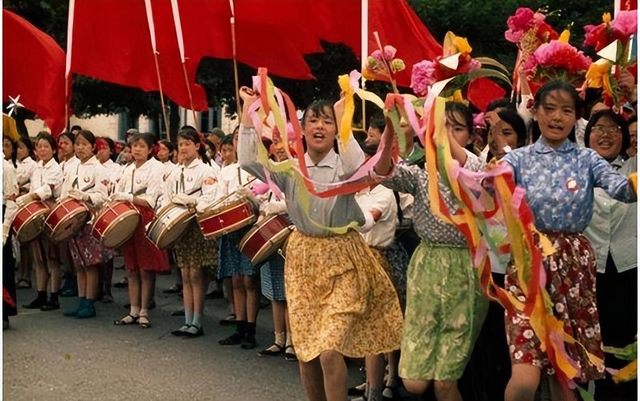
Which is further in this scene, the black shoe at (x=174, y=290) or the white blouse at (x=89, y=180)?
the black shoe at (x=174, y=290)

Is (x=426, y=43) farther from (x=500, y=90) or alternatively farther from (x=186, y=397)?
(x=186, y=397)

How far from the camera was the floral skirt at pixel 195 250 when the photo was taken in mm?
7719

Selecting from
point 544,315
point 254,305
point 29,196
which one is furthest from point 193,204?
point 544,315

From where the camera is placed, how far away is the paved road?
584cm

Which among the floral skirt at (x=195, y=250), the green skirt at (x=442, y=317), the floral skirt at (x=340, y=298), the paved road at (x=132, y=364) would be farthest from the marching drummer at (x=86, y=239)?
the green skirt at (x=442, y=317)

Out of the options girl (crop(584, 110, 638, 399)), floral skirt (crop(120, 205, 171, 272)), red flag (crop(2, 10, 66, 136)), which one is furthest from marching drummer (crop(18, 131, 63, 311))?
girl (crop(584, 110, 638, 399))

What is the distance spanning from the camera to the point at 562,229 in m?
3.89

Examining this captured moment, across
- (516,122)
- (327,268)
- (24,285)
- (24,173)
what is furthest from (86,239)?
(516,122)

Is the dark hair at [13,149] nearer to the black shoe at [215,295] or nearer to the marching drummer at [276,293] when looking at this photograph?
the black shoe at [215,295]

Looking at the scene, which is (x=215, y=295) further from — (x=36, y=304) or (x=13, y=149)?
(x=13, y=149)

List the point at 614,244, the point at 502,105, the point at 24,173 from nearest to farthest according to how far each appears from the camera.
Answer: the point at 614,244 < the point at 502,105 < the point at 24,173

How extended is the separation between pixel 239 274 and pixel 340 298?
2996 mm

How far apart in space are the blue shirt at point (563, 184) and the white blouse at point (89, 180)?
5.45 meters

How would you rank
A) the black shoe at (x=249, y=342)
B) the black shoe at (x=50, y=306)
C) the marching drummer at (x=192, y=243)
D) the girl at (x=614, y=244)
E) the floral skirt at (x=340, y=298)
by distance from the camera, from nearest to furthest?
the floral skirt at (x=340, y=298)
the girl at (x=614, y=244)
the black shoe at (x=249, y=342)
the marching drummer at (x=192, y=243)
the black shoe at (x=50, y=306)
